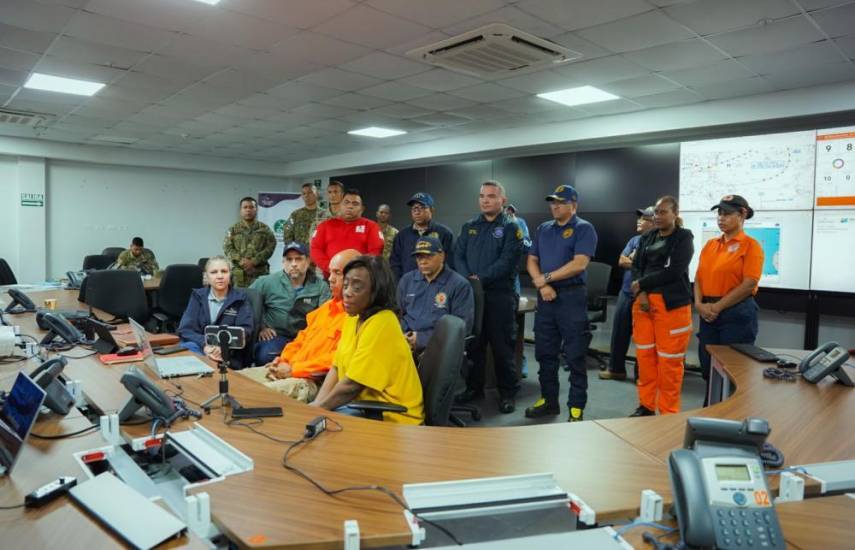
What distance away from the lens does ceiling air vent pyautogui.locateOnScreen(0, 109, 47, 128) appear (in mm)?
6430

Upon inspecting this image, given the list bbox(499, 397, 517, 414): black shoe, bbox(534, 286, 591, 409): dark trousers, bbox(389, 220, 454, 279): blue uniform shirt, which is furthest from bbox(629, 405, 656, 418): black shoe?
bbox(389, 220, 454, 279): blue uniform shirt

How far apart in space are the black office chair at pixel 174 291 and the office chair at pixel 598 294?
424 centimetres

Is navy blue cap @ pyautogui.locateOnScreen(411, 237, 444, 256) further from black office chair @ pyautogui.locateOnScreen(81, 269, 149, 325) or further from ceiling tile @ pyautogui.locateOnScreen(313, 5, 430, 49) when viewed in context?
black office chair @ pyautogui.locateOnScreen(81, 269, 149, 325)

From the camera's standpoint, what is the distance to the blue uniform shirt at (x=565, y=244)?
387 cm

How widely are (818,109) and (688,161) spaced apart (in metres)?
1.24

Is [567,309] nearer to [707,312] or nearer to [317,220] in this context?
[707,312]

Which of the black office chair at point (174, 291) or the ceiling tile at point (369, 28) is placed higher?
the ceiling tile at point (369, 28)

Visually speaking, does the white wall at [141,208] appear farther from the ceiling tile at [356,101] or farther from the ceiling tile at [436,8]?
the ceiling tile at [436,8]

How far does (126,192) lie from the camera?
32.0ft

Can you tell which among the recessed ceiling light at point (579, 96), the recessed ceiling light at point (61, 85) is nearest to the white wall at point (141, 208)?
the recessed ceiling light at point (61, 85)

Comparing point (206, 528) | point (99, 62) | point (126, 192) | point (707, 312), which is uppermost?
point (99, 62)

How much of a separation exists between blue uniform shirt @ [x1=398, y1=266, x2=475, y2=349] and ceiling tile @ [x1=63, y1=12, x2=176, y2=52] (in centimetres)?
253

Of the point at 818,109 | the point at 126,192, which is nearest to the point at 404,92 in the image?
the point at 818,109

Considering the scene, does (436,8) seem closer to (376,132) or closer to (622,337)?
(622,337)
